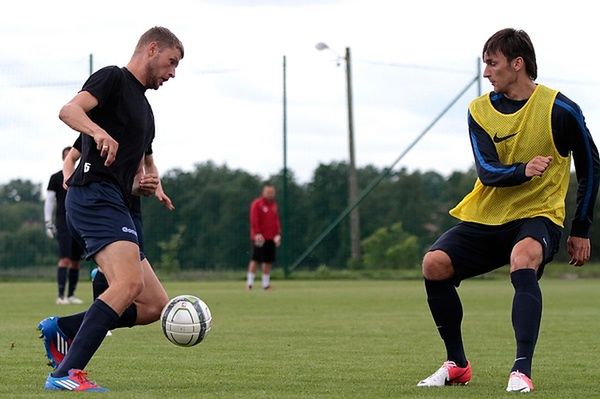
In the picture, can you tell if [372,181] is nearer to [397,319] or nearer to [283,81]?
[283,81]

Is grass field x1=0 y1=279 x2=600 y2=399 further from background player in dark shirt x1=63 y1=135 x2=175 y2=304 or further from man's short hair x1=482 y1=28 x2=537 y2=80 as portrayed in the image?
man's short hair x1=482 y1=28 x2=537 y2=80

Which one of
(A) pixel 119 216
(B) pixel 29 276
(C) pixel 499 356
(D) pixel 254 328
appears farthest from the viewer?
(B) pixel 29 276

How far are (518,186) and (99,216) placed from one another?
7.69 ft

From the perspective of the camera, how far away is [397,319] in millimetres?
13672

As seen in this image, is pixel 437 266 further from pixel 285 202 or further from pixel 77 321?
pixel 285 202

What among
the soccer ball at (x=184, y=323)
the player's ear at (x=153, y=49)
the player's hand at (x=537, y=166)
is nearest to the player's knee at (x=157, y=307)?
the soccer ball at (x=184, y=323)

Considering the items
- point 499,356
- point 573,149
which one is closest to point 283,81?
point 499,356

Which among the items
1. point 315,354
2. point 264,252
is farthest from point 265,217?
point 315,354

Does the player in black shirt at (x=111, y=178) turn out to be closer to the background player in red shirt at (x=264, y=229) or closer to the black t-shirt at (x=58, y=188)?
the black t-shirt at (x=58, y=188)

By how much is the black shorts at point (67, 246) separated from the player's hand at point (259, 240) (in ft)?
20.1

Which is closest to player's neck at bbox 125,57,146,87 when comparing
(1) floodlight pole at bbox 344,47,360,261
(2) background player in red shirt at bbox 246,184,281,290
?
(2) background player in red shirt at bbox 246,184,281,290

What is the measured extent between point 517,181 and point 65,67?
1987 centimetres

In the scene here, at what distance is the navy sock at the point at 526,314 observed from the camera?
657 centimetres

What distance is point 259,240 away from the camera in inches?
930
